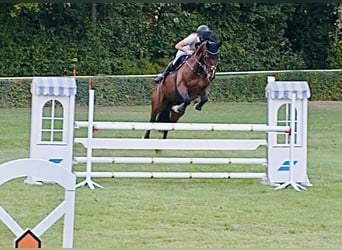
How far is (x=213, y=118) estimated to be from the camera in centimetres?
1291

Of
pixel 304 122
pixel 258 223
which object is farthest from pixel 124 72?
pixel 258 223

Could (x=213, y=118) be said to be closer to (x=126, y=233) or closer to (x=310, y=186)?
(x=310, y=186)

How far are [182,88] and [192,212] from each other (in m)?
3.44

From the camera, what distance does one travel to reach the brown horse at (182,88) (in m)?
8.03

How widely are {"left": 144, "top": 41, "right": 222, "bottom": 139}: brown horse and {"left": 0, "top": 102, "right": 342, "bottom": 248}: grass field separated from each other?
1.26 m

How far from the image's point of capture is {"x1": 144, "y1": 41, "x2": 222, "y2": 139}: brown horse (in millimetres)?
8031

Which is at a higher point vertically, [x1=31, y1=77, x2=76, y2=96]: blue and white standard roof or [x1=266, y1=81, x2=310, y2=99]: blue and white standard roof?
[x1=266, y1=81, x2=310, y2=99]: blue and white standard roof

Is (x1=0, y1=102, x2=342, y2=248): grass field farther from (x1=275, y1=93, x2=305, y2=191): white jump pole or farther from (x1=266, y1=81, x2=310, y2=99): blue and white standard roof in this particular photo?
(x1=266, y1=81, x2=310, y2=99): blue and white standard roof

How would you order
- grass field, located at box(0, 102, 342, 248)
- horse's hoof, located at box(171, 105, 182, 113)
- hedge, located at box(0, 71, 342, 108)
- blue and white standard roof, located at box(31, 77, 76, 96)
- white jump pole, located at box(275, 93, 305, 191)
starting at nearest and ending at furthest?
grass field, located at box(0, 102, 342, 248) → blue and white standard roof, located at box(31, 77, 76, 96) → white jump pole, located at box(275, 93, 305, 191) → horse's hoof, located at box(171, 105, 182, 113) → hedge, located at box(0, 71, 342, 108)

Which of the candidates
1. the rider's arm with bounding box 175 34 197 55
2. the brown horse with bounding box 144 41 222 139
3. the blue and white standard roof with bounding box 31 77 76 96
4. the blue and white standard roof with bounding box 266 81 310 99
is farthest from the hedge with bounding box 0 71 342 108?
the blue and white standard roof with bounding box 266 81 310 99

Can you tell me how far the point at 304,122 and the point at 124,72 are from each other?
9424mm

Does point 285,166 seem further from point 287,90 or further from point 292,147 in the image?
point 287,90

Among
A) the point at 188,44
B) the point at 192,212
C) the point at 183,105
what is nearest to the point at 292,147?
the point at 192,212

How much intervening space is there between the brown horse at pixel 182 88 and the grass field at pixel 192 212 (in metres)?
1.26
